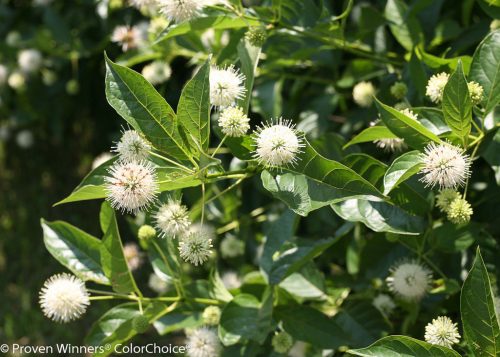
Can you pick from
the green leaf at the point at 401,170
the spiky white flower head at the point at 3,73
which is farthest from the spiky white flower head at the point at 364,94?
the spiky white flower head at the point at 3,73

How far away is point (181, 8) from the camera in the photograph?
6.02 feet

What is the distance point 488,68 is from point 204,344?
46.9 inches

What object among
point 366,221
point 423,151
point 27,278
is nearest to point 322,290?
point 366,221

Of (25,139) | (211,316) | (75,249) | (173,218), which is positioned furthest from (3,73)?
(173,218)

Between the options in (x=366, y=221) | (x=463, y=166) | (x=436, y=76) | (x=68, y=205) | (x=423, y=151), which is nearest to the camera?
(x=463, y=166)

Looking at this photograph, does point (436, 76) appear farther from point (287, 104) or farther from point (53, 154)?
point (53, 154)

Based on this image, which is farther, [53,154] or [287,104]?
[53,154]

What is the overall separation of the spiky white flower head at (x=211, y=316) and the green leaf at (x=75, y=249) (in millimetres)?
329

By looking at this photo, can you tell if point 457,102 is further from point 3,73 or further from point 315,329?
point 3,73

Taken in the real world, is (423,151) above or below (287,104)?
below

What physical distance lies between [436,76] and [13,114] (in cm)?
310

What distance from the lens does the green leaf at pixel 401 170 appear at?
1521 mm

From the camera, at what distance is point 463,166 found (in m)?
1.54

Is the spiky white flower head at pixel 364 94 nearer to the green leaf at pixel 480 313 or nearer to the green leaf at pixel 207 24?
the green leaf at pixel 207 24
